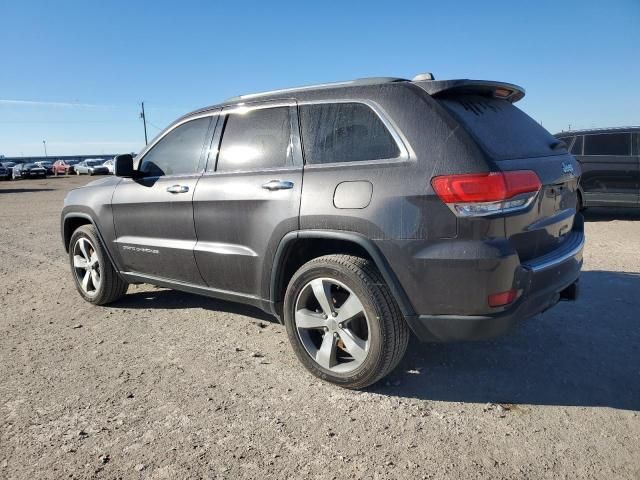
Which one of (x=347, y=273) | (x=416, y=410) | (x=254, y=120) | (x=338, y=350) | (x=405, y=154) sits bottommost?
(x=416, y=410)

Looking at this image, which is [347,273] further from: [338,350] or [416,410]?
[416,410]

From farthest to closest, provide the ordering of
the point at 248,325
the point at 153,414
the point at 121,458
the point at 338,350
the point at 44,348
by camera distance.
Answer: the point at 248,325 → the point at 44,348 → the point at 338,350 → the point at 153,414 → the point at 121,458

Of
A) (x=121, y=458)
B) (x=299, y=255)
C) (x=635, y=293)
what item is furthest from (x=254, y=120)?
(x=635, y=293)

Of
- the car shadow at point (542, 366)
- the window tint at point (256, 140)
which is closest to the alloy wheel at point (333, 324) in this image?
the car shadow at point (542, 366)

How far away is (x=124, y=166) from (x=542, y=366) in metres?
3.55

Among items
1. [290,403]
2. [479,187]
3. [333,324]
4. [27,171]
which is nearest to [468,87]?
[479,187]

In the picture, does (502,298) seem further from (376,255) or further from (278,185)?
(278,185)

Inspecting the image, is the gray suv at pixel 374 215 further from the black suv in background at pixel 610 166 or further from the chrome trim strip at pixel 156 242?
the black suv in background at pixel 610 166

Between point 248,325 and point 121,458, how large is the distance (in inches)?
73.1

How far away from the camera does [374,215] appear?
2.74 meters

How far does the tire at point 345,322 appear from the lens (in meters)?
2.81

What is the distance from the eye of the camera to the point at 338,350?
10.2ft

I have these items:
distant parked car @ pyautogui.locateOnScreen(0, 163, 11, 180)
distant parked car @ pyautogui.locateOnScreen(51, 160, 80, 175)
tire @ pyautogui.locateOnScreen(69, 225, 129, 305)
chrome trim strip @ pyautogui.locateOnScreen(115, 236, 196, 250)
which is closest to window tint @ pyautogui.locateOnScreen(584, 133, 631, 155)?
chrome trim strip @ pyautogui.locateOnScreen(115, 236, 196, 250)

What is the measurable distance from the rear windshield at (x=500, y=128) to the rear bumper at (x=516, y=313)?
63cm
